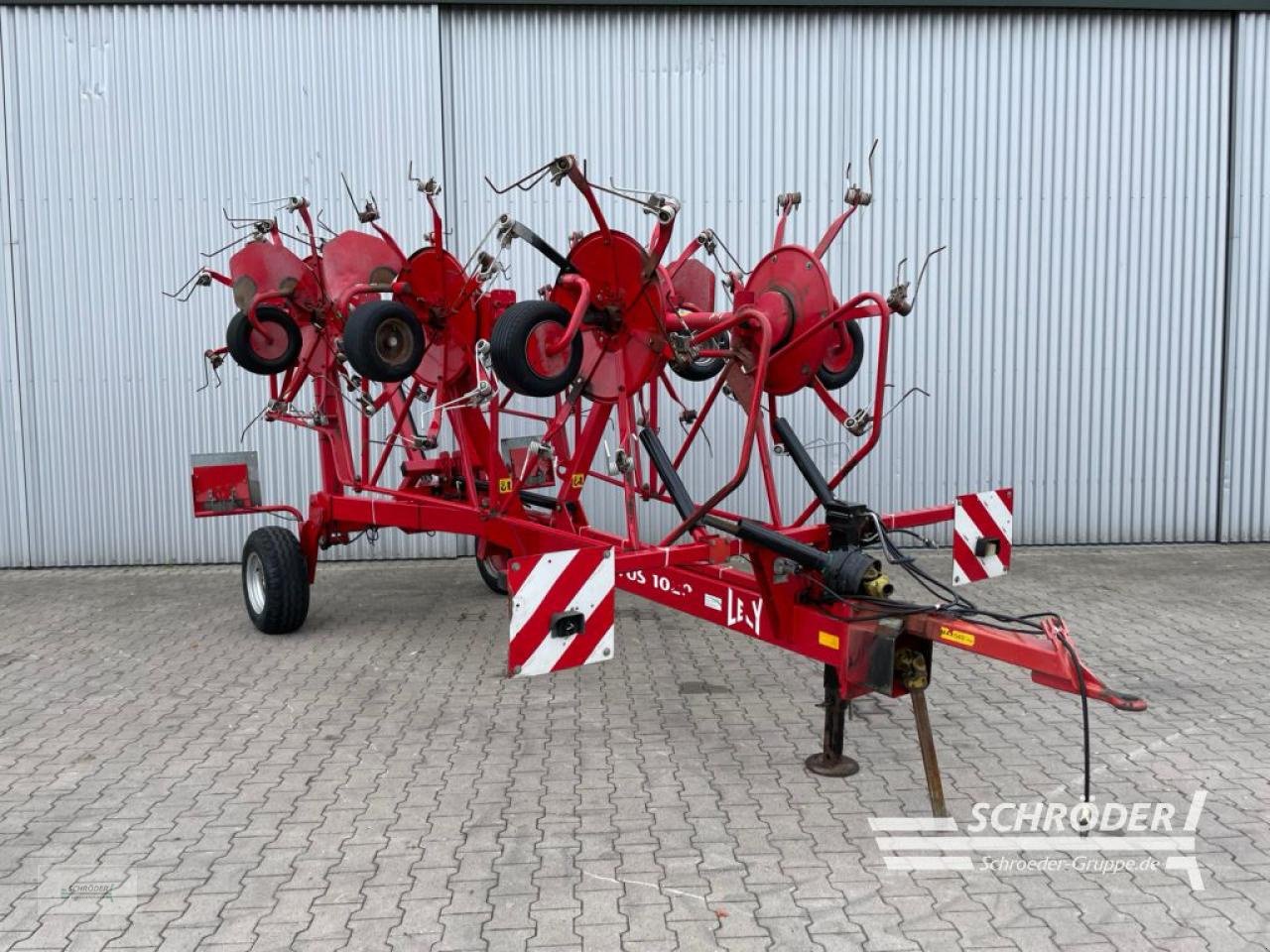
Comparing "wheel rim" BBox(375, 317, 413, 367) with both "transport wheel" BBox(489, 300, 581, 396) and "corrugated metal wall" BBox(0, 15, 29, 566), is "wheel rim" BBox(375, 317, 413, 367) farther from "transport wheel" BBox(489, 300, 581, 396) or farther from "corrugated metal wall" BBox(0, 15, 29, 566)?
"corrugated metal wall" BBox(0, 15, 29, 566)

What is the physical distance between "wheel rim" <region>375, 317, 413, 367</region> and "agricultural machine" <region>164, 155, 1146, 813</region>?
0.02 metres

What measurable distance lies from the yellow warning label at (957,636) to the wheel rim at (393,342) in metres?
3.62

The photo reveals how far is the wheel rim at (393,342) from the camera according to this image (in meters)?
5.91

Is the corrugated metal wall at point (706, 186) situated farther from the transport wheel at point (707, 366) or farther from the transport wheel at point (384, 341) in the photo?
the transport wheel at point (707, 366)

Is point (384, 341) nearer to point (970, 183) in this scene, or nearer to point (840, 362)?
point (840, 362)

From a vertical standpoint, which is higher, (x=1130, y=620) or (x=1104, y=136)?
(x=1104, y=136)

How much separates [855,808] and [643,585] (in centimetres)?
143

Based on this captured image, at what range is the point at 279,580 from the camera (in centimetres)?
660

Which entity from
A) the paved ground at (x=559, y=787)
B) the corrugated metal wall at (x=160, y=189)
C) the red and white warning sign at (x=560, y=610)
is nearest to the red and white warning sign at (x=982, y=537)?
the paved ground at (x=559, y=787)

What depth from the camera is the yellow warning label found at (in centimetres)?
357

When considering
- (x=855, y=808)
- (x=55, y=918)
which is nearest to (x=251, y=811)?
(x=55, y=918)

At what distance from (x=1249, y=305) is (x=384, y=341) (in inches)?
317

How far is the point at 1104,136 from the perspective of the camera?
9.26m

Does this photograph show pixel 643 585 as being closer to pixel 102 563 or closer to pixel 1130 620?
pixel 1130 620
